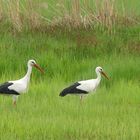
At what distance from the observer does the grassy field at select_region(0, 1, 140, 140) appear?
777 centimetres

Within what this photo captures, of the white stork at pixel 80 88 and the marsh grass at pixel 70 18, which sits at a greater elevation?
the marsh grass at pixel 70 18

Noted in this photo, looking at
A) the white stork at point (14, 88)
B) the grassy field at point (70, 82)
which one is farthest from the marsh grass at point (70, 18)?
the white stork at point (14, 88)

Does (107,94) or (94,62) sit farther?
(94,62)

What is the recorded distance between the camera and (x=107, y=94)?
10.4 metres

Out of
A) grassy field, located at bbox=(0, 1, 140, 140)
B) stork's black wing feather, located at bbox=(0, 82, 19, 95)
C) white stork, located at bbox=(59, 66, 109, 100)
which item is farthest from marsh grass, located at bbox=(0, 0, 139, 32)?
stork's black wing feather, located at bbox=(0, 82, 19, 95)

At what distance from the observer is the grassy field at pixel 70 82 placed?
25.5 ft

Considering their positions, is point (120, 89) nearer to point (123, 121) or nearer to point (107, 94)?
point (107, 94)

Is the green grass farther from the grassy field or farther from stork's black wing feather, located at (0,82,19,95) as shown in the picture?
stork's black wing feather, located at (0,82,19,95)

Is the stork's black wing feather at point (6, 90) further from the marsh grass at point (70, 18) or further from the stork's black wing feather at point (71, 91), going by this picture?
the marsh grass at point (70, 18)

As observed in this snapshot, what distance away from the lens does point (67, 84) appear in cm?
1108

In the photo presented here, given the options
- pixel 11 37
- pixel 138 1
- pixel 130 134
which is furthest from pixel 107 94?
pixel 138 1

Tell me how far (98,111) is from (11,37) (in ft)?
17.1

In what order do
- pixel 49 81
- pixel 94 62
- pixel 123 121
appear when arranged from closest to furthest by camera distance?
pixel 123 121 < pixel 49 81 < pixel 94 62

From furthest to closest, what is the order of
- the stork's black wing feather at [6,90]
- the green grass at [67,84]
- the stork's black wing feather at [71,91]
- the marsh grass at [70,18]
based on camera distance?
1. the marsh grass at [70,18]
2. the stork's black wing feather at [71,91]
3. the stork's black wing feather at [6,90]
4. the green grass at [67,84]
